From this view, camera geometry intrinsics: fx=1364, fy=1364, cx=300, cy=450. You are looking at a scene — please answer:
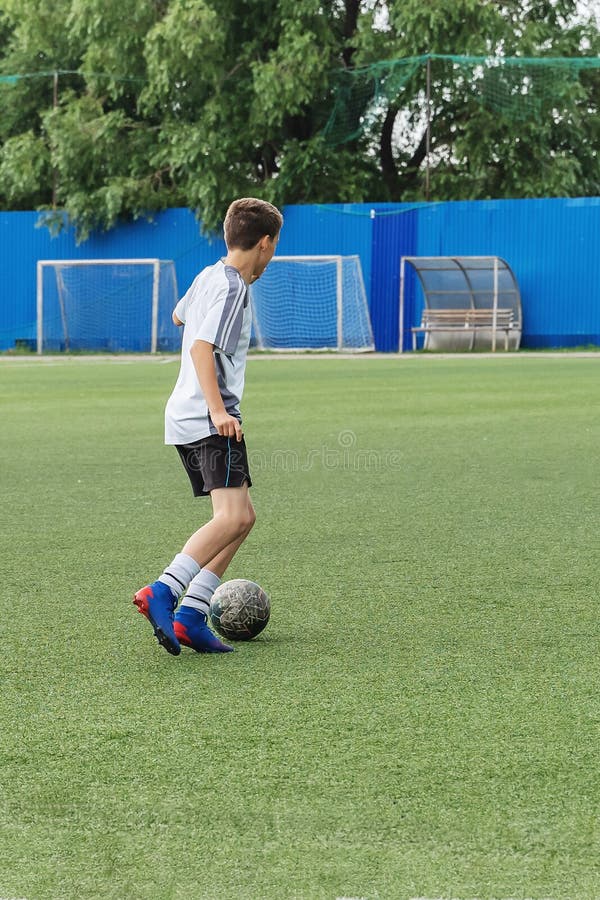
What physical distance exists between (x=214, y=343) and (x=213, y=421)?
27cm

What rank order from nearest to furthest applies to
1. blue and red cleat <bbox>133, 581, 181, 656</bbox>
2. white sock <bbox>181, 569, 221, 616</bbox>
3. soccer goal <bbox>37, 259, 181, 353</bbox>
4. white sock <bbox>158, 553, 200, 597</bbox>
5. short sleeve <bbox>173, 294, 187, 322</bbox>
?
blue and red cleat <bbox>133, 581, 181, 656</bbox>
white sock <bbox>158, 553, 200, 597</bbox>
white sock <bbox>181, 569, 221, 616</bbox>
short sleeve <bbox>173, 294, 187, 322</bbox>
soccer goal <bbox>37, 259, 181, 353</bbox>

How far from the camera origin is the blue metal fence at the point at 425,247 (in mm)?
28531

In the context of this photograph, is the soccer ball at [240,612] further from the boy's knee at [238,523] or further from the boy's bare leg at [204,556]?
the boy's knee at [238,523]

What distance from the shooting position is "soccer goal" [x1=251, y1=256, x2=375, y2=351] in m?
29.4

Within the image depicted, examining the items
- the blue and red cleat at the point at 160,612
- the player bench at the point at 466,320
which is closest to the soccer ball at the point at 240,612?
the blue and red cleat at the point at 160,612

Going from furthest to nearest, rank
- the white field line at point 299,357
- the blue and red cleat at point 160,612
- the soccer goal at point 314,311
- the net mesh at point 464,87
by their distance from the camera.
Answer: the soccer goal at point 314,311 → the net mesh at point 464,87 → the white field line at point 299,357 → the blue and red cleat at point 160,612

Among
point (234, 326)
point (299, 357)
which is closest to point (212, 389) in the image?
point (234, 326)

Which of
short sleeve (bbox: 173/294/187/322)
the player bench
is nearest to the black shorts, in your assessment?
short sleeve (bbox: 173/294/187/322)

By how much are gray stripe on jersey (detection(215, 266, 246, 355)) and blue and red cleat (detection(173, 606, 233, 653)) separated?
93 cm

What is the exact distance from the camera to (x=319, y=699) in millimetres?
4098

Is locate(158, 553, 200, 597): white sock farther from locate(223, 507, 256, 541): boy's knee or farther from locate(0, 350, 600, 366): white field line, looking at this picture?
locate(0, 350, 600, 366): white field line

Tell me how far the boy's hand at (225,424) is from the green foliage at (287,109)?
25156mm

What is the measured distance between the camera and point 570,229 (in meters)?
28.5

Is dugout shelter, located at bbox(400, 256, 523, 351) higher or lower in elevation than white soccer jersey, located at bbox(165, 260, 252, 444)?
lower
